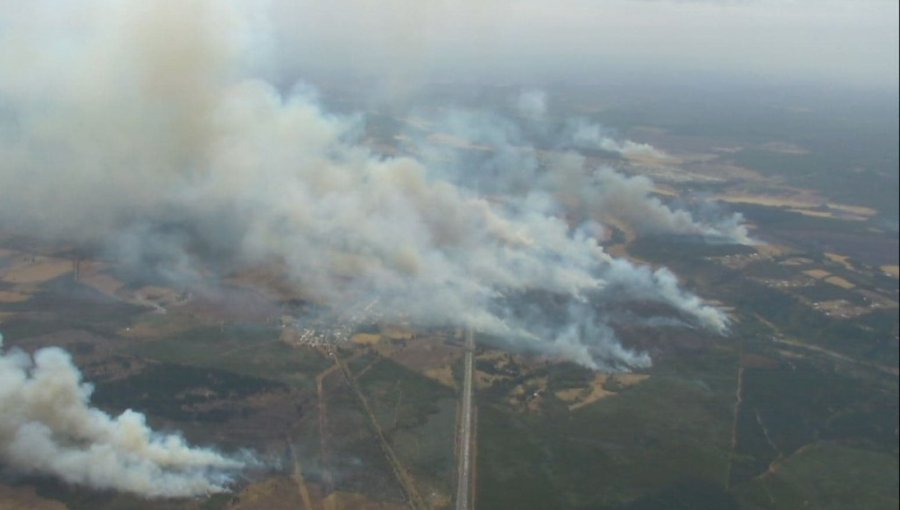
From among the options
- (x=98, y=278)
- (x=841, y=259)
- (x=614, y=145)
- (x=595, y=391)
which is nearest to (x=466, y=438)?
(x=595, y=391)

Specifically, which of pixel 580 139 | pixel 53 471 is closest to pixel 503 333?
pixel 53 471

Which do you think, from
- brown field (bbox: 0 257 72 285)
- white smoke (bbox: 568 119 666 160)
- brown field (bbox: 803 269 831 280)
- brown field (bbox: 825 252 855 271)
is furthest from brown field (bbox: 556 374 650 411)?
white smoke (bbox: 568 119 666 160)

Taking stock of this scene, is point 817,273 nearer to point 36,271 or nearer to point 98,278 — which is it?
point 98,278

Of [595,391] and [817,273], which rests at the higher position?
[817,273]

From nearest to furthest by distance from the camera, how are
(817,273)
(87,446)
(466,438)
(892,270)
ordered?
(87,446)
(466,438)
(817,273)
(892,270)

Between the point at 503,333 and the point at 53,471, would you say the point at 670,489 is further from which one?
the point at 53,471

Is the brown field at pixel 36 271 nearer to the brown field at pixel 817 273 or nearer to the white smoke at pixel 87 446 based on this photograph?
the white smoke at pixel 87 446

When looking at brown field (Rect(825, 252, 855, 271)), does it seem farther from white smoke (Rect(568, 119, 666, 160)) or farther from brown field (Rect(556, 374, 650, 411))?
white smoke (Rect(568, 119, 666, 160))
